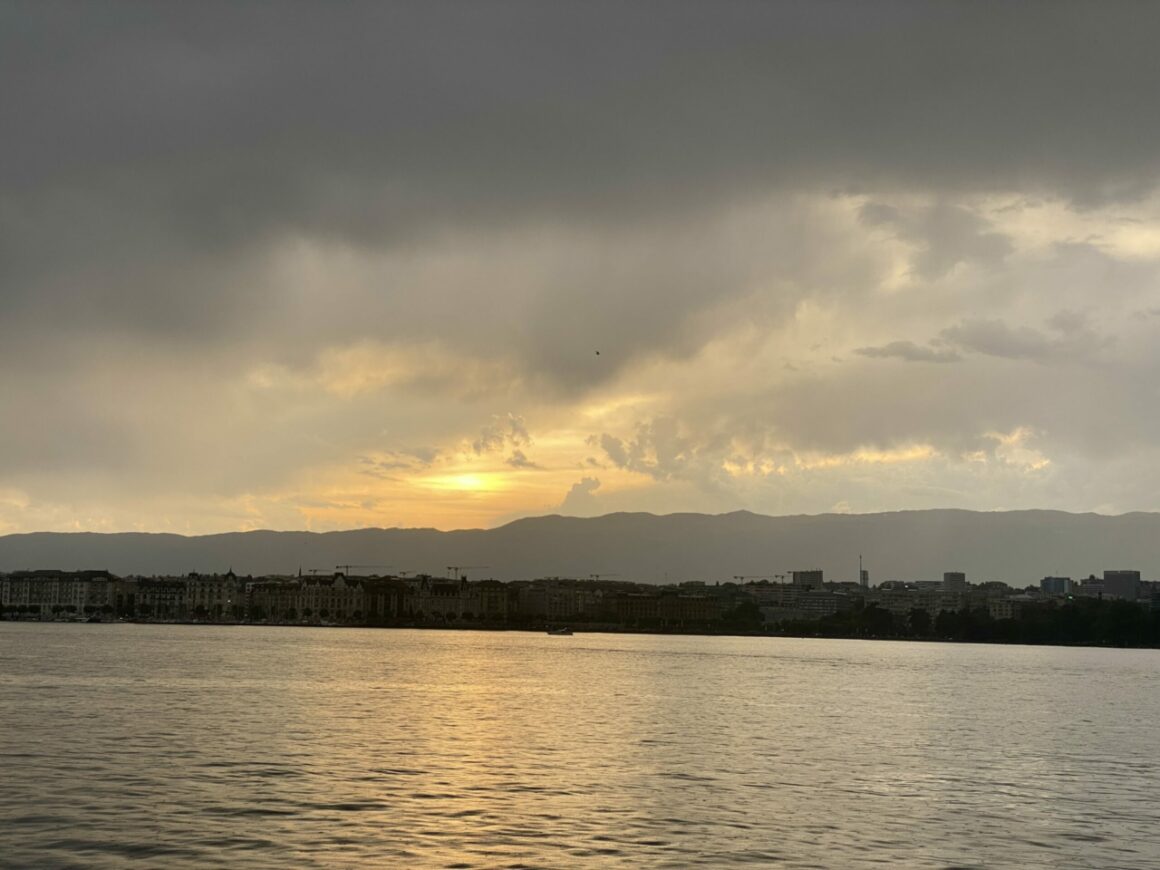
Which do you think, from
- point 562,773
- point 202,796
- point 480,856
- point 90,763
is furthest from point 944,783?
point 90,763

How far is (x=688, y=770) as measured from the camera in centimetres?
4838

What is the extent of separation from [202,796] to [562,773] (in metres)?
13.0

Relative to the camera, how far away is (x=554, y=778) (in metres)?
45.1

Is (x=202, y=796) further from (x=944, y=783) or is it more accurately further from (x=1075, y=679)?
(x=1075, y=679)

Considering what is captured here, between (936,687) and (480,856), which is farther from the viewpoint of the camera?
(936,687)

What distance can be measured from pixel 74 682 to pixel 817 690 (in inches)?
2141

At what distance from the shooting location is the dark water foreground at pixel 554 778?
32688 millimetres

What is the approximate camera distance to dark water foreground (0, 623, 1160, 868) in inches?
1287

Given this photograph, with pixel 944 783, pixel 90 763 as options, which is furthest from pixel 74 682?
pixel 944 783

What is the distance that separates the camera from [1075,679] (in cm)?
13975

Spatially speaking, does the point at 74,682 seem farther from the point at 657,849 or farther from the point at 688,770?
the point at 657,849

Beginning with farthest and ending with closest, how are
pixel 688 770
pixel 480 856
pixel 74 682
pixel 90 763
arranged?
pixel 74 682, pixel 688 770, pixel 90 763, pixel 480 856

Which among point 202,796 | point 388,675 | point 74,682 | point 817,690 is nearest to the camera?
point 202,796

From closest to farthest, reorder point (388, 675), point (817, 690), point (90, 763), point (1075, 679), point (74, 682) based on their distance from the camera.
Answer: point (90, 763) < point (74, 682) < point (817, 690) < point (388, 675) < point (1075, 679)
